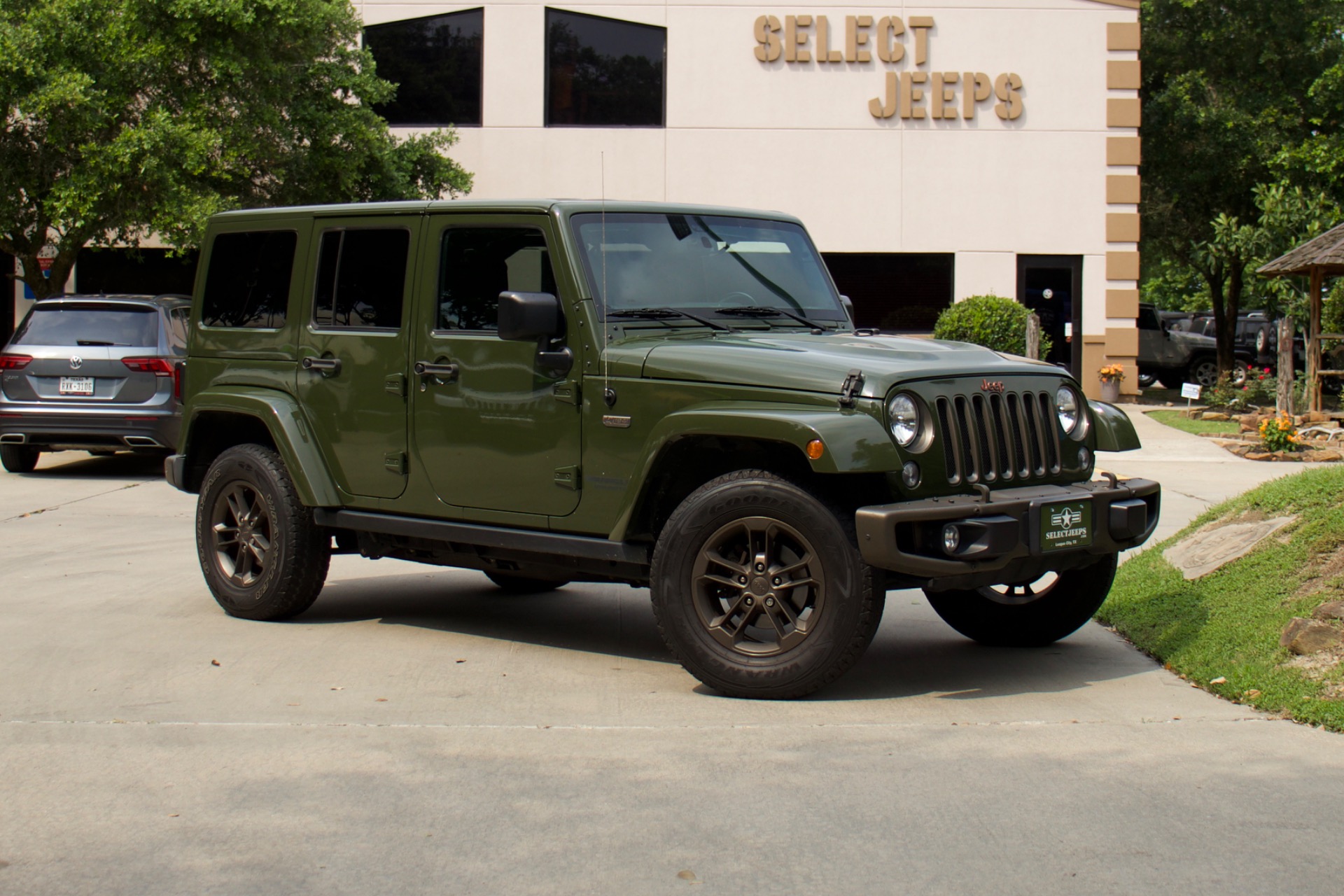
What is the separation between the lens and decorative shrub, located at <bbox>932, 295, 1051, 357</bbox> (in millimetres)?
21859

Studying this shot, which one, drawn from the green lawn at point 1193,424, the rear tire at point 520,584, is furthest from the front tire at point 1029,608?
the green lawn at point 1193,424

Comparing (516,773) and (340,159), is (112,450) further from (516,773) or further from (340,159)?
(516,773)

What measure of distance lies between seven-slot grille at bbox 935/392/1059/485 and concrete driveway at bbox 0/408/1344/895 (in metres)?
0.88

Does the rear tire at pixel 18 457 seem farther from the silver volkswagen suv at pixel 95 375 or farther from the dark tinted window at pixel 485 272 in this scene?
the dark tinted window at pixel 485 272

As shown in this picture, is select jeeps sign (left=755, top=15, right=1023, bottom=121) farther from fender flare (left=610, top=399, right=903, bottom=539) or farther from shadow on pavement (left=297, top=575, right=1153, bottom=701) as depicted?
fender flare (left=610, top=399, right=903, bottom=539)

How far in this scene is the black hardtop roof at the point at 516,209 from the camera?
21.9 ft

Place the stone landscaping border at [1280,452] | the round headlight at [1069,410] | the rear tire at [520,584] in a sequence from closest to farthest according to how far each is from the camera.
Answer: the round headlight at [1069,410] < the rear tire at [520,584] < the stone landscaping border at [1280,452]

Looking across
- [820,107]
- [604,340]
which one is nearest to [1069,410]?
[604,340]

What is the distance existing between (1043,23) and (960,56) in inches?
58.9

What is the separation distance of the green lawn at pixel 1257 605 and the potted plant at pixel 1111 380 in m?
17.0

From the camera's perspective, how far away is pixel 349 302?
7.35 m

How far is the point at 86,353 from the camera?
1461 centimetres

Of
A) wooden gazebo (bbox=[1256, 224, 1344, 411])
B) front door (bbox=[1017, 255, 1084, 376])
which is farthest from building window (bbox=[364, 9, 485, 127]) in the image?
wooden gazebo (bbox=[1256, 224, 1344, 411])

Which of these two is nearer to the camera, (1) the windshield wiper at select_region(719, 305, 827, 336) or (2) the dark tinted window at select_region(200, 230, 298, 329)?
(1) the windshield wiper at select_region(719, 305, 827, 336)
